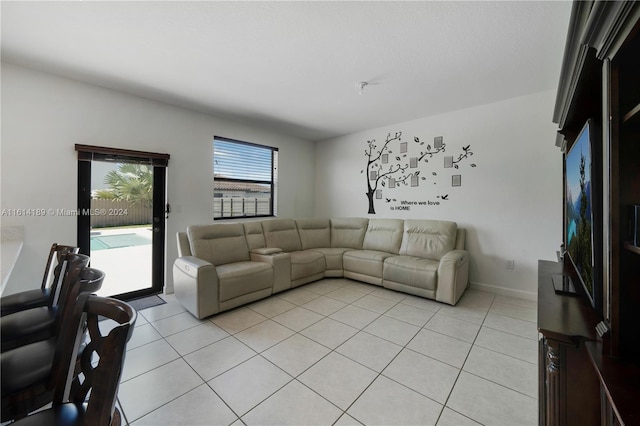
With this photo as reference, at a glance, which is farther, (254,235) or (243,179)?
(243,179)

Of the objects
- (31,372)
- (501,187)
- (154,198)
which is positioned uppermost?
(501,187)

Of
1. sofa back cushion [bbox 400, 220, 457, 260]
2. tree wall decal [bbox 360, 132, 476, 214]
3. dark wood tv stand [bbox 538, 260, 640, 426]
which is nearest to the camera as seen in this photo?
dark wood tv stand [bbox 538, 260, 640, 426]

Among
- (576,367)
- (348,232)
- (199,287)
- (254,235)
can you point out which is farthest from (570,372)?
(348,232)

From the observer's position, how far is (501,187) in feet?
11.3

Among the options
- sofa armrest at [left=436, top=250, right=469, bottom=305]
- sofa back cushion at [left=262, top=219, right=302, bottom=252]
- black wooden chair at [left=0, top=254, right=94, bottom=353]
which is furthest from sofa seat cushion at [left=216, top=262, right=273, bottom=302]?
sofa armrest at [left=436, top=250, right=469, bottom=305]

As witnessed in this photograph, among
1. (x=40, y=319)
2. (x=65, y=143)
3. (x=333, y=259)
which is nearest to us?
(x=40, y=319)

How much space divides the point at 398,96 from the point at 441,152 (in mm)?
1220

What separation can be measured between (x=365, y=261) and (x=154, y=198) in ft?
10.3

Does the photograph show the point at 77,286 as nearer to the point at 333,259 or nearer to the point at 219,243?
the point at 219,243

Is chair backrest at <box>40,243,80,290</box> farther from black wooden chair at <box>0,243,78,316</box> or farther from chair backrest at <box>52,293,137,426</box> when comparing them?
chair backrest at <box>52,293,137,426</box>

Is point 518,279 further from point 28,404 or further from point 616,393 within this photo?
point 28,404

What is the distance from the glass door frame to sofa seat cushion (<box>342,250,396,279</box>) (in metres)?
2.72

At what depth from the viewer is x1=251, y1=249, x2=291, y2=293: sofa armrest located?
3389mm

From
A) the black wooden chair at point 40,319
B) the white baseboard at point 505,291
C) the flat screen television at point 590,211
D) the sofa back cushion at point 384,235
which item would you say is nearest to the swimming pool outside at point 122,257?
the black wooden chair at point 40,319
